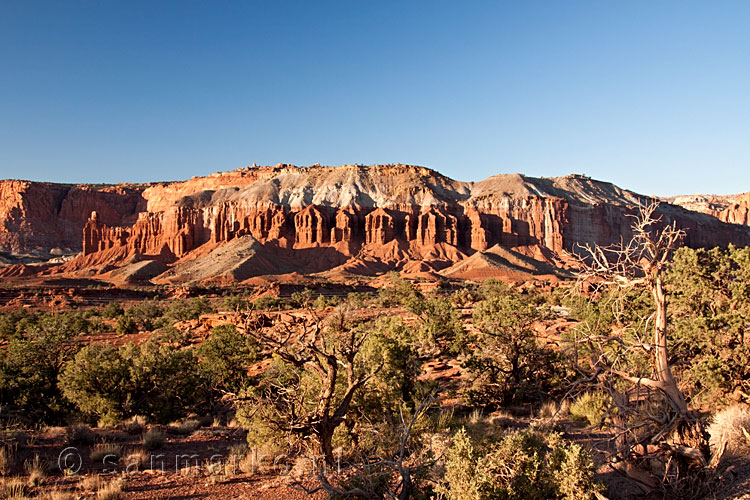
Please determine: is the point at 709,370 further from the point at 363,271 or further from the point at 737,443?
the point at 363,271

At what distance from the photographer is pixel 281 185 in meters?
124

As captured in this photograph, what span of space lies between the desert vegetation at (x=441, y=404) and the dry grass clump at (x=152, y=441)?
0.05 metres

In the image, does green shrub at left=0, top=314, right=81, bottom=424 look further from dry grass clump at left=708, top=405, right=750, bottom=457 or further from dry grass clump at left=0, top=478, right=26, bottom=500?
dry grass clump at left=708, top=405, right=750, bottom=457

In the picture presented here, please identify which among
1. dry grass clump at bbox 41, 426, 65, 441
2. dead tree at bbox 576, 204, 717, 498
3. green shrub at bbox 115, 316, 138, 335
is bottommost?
green shrub at bbox 115, 316, 138, 335

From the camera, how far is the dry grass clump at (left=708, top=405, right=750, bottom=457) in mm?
6059

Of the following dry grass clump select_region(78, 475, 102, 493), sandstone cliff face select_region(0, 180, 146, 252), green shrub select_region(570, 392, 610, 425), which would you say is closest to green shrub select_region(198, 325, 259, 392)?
dry grass clump select_region(78, 475, 102, 493)

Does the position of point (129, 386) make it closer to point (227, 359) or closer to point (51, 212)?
point (227, 359)

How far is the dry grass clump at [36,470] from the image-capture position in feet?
22.0

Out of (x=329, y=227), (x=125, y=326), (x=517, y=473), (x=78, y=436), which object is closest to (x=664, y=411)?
(x=517, y=473)

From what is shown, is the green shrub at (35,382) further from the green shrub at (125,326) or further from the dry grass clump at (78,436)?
the green shrub at (125,326)

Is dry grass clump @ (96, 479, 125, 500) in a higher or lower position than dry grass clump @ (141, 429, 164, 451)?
higher

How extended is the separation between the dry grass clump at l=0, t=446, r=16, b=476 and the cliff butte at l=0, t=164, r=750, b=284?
64.2m

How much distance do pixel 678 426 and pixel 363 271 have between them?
265 ft

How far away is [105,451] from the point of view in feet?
26.4
